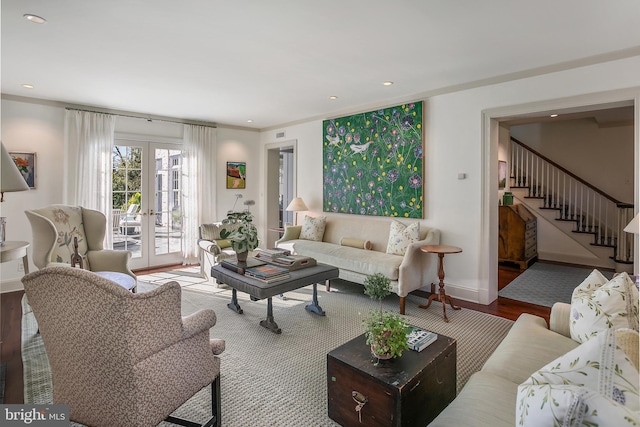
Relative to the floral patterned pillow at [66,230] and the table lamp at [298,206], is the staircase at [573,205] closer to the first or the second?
the table lamp at [298,206]

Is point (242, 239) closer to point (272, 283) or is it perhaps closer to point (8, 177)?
point (272, 283)

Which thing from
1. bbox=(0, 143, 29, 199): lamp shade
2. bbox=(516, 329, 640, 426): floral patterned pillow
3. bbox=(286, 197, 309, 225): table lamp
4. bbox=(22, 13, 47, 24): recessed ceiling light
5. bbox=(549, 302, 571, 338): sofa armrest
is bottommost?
bbox=(549, 302, 571, 338): sofa armrest

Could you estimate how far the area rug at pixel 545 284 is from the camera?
429 cm

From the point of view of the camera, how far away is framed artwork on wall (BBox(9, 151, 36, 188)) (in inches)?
180

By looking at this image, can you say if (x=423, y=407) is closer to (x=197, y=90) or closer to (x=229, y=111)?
(x=197, y=90)

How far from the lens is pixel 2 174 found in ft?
7.80

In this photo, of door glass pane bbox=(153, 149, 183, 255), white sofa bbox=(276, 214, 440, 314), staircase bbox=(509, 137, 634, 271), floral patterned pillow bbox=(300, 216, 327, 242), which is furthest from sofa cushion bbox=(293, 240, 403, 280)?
staircase bbox=(509, 137, 634, 271)

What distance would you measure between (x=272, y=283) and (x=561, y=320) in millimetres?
2139

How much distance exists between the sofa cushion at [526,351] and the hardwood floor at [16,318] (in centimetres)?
172

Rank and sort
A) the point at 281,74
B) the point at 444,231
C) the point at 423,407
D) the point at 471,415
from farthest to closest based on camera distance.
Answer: the point at 444,231
the point at 281,74
the point at 423,407
the point at 471,415

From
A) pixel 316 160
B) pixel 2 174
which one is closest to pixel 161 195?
pixel 316 160

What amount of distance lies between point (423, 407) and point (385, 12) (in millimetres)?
2523

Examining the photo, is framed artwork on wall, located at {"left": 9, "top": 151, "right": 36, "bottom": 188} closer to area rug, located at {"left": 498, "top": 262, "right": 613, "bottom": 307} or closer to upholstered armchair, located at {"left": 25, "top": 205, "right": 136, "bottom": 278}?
upholstered armchair, located at {"left": 25, "top": 205, "right": 136, "bottom": 278}

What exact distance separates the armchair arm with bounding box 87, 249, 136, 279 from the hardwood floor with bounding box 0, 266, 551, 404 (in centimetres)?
84
